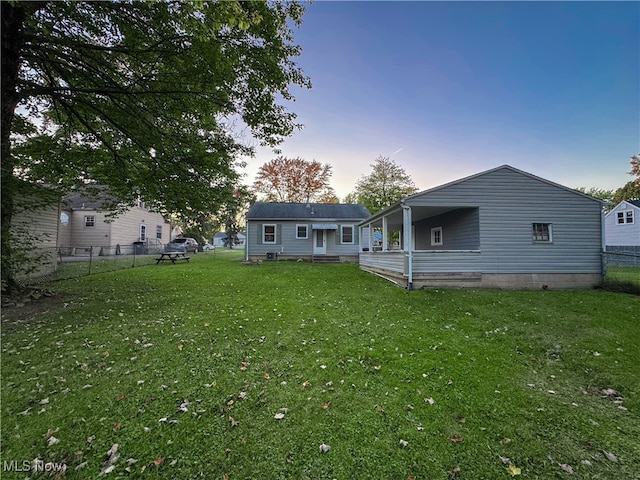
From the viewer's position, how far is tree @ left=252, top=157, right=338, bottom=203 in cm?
3469

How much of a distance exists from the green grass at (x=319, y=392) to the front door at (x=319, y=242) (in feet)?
41.6

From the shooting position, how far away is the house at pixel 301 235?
1842 centimetres

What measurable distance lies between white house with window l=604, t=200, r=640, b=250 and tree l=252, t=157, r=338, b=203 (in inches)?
1122

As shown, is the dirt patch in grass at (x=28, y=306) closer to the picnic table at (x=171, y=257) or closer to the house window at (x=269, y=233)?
the picnic table at (x=171, y=257)

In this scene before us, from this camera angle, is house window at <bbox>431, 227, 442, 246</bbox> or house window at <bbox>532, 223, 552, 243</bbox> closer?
house window at <bbox>532, 223, 552, 243</bbox>

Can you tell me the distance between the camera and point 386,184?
1323 inches

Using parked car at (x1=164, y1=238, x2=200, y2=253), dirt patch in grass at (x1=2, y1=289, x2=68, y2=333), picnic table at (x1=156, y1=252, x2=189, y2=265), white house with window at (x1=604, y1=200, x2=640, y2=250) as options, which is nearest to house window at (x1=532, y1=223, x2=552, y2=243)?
dirt patch in grass at (x1=2, y1=289, x2=68, y2=333)

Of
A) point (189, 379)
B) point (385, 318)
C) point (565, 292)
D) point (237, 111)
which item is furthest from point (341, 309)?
point (565, 292)

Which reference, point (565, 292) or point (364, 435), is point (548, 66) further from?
point (364, 435)

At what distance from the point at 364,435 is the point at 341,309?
415cm

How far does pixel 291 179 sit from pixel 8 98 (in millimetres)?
29625

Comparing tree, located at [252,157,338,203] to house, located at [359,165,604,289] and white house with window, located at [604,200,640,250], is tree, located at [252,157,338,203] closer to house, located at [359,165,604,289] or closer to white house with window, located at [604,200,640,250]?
house, located at [359,165,604,289]

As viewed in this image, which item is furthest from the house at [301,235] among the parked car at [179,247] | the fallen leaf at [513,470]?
the fallen leaf at [513,470]

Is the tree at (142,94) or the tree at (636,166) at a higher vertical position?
Result: the tree at (636,166)
